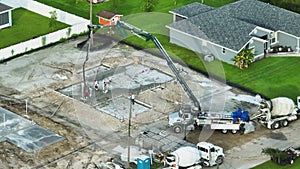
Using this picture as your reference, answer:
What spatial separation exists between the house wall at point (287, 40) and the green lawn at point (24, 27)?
70.0ft

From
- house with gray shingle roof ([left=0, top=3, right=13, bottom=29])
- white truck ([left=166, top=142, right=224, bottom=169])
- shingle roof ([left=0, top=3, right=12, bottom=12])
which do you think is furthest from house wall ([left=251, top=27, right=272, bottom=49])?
shingle roof ([left=0, top=3, right=12, bottom=12])

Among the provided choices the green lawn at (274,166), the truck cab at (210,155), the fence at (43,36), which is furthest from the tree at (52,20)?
the green lawn at (274,166)

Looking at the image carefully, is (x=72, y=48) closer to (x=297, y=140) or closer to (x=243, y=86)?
(x=243, y=86)

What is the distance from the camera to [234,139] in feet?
203

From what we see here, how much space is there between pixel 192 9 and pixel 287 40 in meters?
10.4

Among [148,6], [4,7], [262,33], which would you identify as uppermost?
[262,33]

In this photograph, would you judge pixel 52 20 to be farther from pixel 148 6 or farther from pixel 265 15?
pixel 265 15

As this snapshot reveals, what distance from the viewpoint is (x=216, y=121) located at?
6212 centimetres

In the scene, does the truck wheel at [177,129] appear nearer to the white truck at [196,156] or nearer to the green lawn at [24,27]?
the white truck at [196,156]

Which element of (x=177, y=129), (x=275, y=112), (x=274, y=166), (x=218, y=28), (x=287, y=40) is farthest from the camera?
(x=287, y=40)

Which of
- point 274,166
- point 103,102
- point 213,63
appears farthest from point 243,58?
point 274,166

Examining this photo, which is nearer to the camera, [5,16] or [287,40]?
[287,40]

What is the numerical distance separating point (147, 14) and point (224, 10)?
30.2 ft

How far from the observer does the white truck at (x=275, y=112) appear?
63156 millimetres
